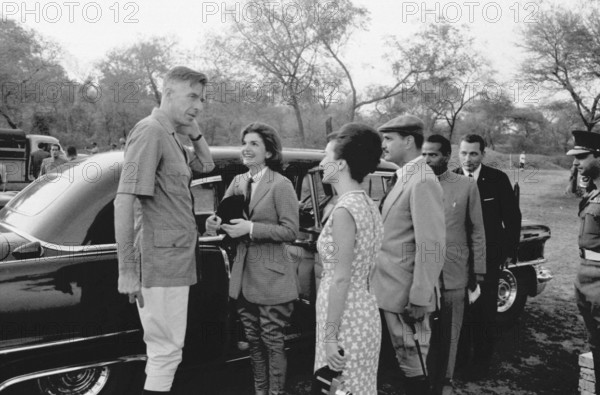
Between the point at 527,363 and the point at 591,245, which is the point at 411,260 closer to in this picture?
the point at 591,245

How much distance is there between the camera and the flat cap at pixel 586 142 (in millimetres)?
3502

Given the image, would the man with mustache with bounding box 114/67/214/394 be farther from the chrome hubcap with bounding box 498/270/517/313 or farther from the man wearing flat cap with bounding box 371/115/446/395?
the chrome hubcap with bounding box 498/270/517/313

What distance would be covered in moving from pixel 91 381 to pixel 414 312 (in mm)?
2104

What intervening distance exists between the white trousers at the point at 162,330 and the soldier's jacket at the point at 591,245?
2748 millimetres

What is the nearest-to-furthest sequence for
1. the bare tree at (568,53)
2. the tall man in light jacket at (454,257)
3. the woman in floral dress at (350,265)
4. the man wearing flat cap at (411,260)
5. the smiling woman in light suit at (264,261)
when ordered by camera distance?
the woman in floral dress at (350,265), the man wearing flat cap at (411,260), the smiling woman in light suit at (264,261), the tall man in light jacket at (454,257), the bare tree at (568,53)

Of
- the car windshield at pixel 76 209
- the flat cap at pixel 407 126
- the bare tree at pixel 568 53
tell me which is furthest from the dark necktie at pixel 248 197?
the bare tree at pixel 568 53

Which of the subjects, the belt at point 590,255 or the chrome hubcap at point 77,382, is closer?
the chrome hubcap at point 77,382

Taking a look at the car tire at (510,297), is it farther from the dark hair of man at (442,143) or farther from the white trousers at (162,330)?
the white trousers at (162,330)

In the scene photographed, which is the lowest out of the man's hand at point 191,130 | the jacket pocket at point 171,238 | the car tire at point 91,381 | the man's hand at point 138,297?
the car tire at point 91,381

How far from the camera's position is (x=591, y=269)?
3.51m

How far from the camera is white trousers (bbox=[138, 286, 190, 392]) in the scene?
2611mm

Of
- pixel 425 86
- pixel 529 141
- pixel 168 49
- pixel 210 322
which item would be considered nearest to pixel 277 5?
pixel 425 86

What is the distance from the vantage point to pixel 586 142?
11.7 feet

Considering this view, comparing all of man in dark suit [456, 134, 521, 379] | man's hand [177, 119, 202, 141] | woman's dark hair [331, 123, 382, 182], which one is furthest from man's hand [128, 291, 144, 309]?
man in dark suit [456, 134, 521, 379]
